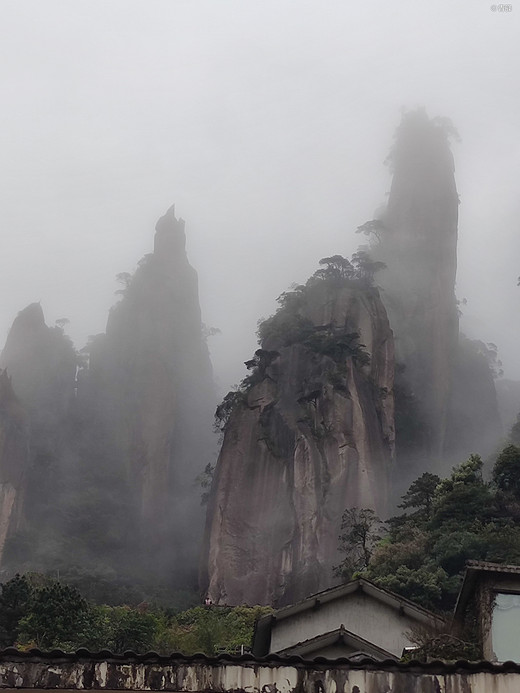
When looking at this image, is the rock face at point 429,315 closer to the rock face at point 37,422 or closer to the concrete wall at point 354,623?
the rock face at point 37,422

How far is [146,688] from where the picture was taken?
805 cm

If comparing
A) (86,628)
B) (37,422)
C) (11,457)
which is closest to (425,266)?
(37,422)

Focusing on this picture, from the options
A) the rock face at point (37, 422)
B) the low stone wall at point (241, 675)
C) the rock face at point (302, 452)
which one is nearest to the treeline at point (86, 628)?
the rock face at point (302, 452)

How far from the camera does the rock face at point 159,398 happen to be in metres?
82.4

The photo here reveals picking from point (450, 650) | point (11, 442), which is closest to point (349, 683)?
point (450, 650)

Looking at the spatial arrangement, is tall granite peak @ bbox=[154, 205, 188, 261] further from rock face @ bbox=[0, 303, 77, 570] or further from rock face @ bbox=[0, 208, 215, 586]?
rock face @ bbox=[0, 303, 77, 570]

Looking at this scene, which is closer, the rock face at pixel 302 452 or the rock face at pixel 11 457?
the rock face at pixel 302 452

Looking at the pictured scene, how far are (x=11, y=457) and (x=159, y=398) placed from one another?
52.3 feet

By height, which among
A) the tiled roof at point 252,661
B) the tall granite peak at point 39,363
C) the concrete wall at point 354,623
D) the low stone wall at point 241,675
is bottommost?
the low stone wall at point 241,675

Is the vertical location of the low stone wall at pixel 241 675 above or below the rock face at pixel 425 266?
below

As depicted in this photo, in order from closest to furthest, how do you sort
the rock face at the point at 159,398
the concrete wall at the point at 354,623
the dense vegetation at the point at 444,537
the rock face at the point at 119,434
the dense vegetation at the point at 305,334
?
the concrete wall at the point at 354,623 → the dense vegetation at the point at 444,537 → the dense vegetation at the point at 305,334 → the rock face at the point at 119,434 → the rock face at the point at 159,398

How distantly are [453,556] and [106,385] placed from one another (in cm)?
6042

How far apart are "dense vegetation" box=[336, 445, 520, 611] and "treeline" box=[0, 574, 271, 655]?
6.66m

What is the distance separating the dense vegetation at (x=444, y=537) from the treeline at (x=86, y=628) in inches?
262
